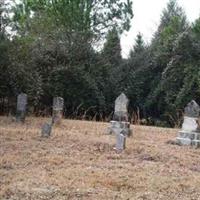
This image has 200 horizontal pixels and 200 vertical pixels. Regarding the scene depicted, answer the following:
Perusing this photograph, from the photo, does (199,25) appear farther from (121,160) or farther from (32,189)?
(32,189)

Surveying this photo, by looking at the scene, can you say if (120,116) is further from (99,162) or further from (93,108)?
(93,108)

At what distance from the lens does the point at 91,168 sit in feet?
31.6

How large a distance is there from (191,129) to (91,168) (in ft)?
16.3

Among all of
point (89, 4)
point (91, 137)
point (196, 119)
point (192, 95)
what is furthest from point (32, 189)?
point (89, 4)

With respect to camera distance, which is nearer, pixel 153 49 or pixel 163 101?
pixel 163 101

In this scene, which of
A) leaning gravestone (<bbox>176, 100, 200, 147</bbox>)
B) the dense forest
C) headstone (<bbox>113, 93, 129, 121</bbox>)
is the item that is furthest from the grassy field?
the dense forest

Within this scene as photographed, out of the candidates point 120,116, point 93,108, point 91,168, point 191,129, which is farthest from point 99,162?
point 93,108

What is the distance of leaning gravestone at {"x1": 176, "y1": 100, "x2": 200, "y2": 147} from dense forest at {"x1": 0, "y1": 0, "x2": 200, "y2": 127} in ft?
22.6

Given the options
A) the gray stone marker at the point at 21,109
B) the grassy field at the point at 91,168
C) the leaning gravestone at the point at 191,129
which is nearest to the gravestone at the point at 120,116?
the grassy field at the point at 91,168

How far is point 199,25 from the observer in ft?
87.9

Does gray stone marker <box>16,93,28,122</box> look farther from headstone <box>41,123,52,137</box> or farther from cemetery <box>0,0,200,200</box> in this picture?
headstone <box>41,123,52,137</box>

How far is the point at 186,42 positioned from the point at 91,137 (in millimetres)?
11219

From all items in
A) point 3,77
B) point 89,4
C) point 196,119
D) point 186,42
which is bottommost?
point 196,119

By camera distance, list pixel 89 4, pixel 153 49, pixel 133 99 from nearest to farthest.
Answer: pixel 133 99
pixel 153 49
pixel 89 4
